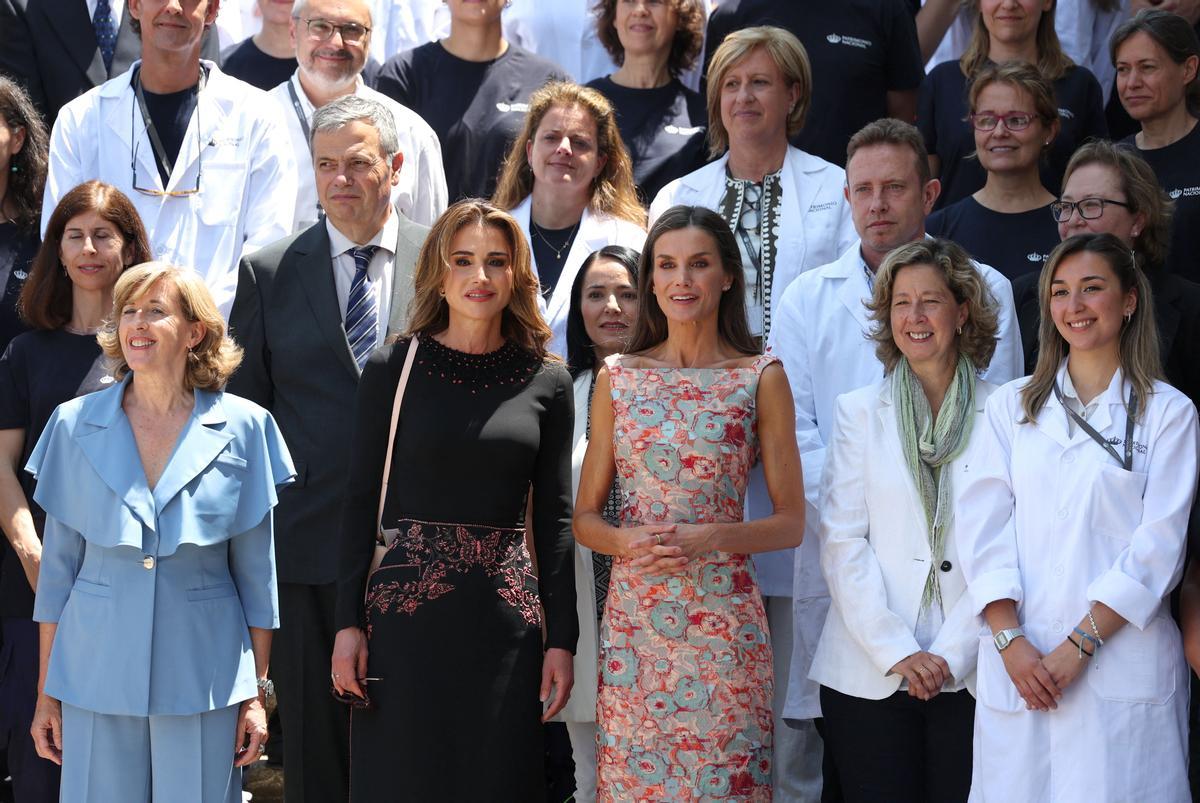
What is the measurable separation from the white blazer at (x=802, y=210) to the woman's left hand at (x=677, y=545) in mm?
1540

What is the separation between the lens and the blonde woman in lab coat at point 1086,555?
387 cm

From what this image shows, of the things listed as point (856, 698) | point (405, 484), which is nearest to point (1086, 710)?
point (856, 698)

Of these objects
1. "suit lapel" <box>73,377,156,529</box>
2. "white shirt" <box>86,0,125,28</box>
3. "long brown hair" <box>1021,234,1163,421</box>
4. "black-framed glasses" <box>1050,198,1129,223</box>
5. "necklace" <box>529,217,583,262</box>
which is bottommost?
"suit lapel" <box>73,377,156,529</box>

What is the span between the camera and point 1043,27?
6746mm

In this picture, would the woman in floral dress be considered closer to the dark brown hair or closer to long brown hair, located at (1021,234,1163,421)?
long brown hair, located at (1021,234,1163,421)

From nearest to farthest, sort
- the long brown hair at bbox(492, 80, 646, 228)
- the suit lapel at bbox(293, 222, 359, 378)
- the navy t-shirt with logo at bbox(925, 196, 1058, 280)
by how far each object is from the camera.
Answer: the suit lapel at bbox(293, 222, 359, 378), the navy t-shirt with logo at bbox(925, 196, 1058, 280), the long brown hair at bbox(492, 80, 646, 228)

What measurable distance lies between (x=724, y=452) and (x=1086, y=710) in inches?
46.4

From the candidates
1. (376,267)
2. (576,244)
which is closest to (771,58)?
(576,244)

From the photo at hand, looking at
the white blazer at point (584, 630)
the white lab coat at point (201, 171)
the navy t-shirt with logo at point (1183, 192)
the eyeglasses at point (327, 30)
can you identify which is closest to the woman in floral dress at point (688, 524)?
the white blazer at point (584, 630)

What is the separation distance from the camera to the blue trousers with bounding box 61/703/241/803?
4.07 m

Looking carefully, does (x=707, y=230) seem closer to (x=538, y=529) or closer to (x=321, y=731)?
(x=538, y=529)

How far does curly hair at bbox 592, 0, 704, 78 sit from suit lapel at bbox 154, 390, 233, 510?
3.27 m

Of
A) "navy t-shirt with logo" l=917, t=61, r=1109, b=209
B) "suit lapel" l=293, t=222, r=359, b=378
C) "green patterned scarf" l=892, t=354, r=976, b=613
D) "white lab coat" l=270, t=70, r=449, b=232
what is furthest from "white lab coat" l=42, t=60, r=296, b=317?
"navy t-shirt with logo" l=917, t=61, r=1109, b=209

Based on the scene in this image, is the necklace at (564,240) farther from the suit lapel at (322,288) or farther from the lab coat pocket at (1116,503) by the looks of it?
the lab coat pocket at (1116,503)
